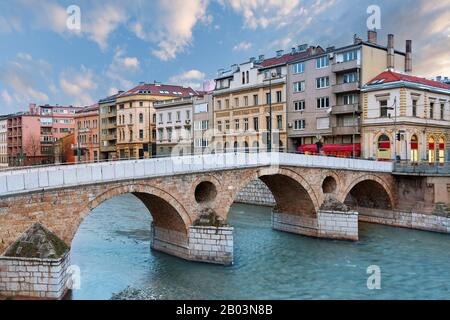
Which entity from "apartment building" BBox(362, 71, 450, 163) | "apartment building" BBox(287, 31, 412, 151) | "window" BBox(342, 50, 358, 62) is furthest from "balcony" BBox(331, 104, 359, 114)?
"window" BBox(342, 50, 358, 62)

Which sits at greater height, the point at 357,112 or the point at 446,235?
the point at 357,112

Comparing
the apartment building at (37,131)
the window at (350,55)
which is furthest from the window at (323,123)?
the apartment building at (37,131)

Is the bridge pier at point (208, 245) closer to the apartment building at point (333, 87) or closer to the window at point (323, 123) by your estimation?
the apartment building at point (333, 87)

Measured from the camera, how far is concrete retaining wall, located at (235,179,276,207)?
125 feet

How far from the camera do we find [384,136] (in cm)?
3475

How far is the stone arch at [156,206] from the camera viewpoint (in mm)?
16781

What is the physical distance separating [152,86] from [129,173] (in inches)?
1779

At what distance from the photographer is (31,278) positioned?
1443cm

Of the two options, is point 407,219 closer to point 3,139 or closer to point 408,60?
point 408,60

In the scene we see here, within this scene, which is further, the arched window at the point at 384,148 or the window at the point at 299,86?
the window at the point at 299,86

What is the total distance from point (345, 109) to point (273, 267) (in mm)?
20636
